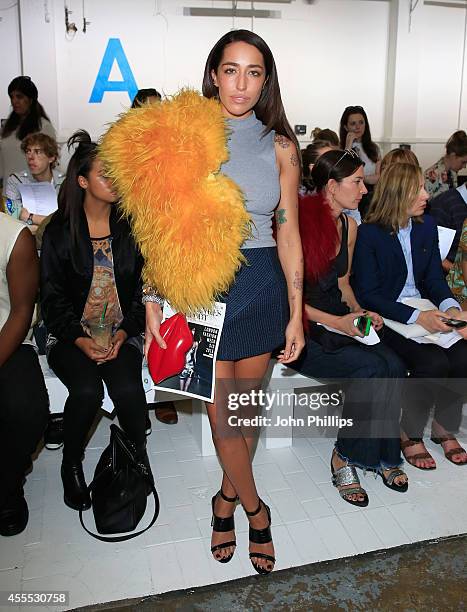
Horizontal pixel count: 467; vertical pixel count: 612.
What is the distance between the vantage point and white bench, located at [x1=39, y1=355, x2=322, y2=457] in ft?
8.50

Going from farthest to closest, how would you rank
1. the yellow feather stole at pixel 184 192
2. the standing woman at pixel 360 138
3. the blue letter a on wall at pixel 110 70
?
the blue letter a on wall at pixel 110 70 < the standing woman at pixel 360 138 < the yellow feather stole at pixel 184 192

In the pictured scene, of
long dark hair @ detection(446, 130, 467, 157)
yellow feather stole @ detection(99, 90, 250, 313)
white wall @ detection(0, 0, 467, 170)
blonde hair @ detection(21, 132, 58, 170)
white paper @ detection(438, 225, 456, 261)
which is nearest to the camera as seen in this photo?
yellow feather stole @ detection(99, 90, 250, 313)

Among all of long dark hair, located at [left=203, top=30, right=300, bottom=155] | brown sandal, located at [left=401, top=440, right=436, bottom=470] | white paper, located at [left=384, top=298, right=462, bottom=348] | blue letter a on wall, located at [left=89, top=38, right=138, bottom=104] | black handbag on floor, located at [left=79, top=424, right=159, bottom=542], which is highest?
blue letter a on wall, located at [left=89, top=38, right=138, bottom=104]

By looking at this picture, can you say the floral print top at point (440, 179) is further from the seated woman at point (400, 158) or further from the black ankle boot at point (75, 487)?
the black ankle boot at point (75, 487)

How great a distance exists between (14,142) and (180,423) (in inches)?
132

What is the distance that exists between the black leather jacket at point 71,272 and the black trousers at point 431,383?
1.22 m

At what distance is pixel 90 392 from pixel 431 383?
148cm

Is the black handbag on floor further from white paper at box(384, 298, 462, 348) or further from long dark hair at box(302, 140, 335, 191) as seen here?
long dark hair at box(302, 140, 335, 191)

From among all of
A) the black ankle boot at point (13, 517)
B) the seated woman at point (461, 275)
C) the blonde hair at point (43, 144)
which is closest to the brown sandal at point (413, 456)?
the seated woman at point (461, 275)

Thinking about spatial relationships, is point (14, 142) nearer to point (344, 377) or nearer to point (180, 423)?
point (180, 423)

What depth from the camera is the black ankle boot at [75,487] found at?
90.9 inches

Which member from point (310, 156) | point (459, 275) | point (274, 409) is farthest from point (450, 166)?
point (274, 409)

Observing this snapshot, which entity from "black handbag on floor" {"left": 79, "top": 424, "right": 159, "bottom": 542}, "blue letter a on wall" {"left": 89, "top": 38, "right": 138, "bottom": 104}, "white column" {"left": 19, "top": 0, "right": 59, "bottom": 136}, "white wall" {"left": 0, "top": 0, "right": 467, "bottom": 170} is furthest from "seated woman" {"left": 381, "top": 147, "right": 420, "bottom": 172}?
"white column" {"left": 19, "top": 0, "right": 59, "bottom": 136}

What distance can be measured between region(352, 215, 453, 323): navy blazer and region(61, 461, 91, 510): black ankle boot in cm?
147
